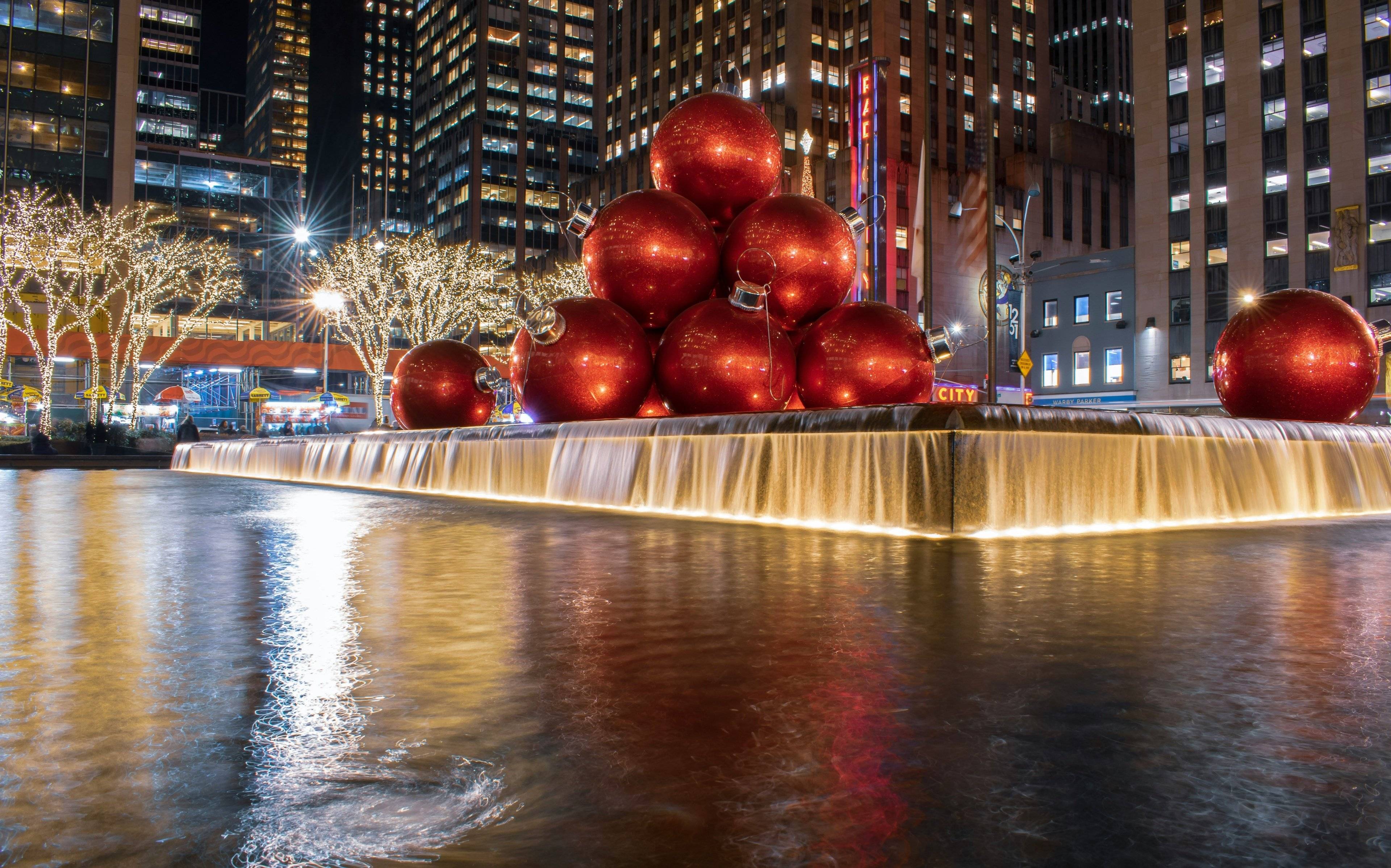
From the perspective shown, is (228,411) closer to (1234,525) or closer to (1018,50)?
(1234,525)

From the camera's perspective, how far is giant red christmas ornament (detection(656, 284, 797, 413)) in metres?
10.1

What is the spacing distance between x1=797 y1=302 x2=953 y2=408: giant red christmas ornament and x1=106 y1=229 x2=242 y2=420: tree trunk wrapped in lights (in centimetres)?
3757

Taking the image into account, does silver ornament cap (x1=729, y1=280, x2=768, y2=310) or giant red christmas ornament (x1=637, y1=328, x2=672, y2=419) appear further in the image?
giant red christmas ornament (x1=637, y1=328, x2=672, y2=419)

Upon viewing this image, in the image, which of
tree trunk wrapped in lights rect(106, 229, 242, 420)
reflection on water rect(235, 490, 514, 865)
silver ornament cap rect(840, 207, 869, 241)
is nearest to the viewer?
reflection on water rect(235, 490, 514, 865)

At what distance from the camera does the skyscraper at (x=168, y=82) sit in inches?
3814

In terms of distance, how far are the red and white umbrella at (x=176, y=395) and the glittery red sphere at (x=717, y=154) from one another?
139 ft

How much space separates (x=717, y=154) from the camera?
11.1m

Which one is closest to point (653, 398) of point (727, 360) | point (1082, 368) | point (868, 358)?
point (727, 360)

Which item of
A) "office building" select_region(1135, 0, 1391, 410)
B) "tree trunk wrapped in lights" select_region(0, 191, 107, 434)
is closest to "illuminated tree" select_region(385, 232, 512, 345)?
"tree trunk wrapped in lights" select_region(0, 191, 107, 434)

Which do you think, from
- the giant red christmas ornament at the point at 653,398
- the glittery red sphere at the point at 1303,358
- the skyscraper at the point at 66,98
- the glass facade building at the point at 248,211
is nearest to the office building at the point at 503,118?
the glass facade building at the point at 248,211

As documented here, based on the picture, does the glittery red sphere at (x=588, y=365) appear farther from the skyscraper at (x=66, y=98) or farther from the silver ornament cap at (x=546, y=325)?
the skyscraper at (x=66, y=98)

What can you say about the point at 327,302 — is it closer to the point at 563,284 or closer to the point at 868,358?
the point at 563,284

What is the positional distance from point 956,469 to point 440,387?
8.82 metres

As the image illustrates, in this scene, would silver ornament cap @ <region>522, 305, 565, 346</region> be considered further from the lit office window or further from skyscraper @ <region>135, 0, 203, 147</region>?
skyscraper @ <region>135, 0, 203, 147</region>
